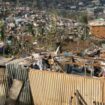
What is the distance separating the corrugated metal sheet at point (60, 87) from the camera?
909cm

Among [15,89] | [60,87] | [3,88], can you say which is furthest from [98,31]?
[60,87]

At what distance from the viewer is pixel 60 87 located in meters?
9.62

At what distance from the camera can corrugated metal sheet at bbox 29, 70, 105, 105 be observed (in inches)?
358

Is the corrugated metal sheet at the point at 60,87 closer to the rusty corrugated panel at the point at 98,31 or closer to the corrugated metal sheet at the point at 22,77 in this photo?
the corrugated metal sheet at the point at 22,77

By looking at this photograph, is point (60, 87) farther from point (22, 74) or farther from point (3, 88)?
point (3, 88)

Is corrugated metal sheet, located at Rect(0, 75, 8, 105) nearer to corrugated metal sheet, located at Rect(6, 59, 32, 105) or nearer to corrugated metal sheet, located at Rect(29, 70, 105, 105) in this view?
A: corrugated metal sheet, located at Rect(6, 59, 32, 105)

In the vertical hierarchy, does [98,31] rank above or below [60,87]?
below

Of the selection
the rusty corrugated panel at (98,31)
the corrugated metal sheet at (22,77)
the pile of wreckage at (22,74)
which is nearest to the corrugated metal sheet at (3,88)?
the pile of wreckage at (22,74)

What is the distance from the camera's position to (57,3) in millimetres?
75375

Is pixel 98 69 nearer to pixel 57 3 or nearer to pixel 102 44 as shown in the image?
pixel 102 44

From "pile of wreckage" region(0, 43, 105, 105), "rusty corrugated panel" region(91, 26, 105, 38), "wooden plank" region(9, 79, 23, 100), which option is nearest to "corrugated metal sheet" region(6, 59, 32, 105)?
"pile of wreckage" region(0, 43, 105, 105)

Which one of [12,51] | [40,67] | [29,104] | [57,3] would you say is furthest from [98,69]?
[57,3]

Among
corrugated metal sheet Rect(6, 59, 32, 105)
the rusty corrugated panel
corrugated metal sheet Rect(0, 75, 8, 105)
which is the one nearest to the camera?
→ corrugated metal sheet Rect(6, 59, 32, 105)

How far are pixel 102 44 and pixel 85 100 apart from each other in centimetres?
1038
